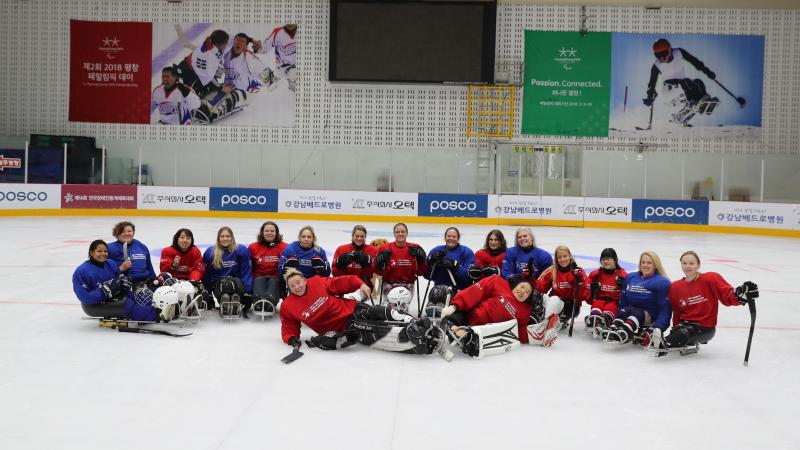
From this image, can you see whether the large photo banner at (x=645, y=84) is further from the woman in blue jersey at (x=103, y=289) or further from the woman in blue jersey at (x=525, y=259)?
the woman in blue jersey at (x=103, y=289)

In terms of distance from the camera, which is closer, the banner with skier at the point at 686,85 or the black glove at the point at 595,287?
the black glove at the point at 595,287

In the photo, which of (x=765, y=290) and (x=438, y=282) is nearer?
(x=438, y=282)

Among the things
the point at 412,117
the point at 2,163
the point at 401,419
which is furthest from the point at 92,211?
the point at 401,419

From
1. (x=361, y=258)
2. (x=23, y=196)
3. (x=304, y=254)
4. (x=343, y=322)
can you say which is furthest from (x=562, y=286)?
(x=23, y=196)

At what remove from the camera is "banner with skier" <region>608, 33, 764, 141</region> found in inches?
1014

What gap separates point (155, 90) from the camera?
26656 mm

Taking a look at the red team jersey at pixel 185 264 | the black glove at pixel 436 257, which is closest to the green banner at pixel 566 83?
the black glove at pixel 436 257

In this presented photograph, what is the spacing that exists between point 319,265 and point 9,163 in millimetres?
17421

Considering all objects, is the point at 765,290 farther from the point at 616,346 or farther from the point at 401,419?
the point at 401,419

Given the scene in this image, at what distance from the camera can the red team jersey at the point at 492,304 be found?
22.2 feet

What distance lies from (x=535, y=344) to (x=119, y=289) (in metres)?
3.91

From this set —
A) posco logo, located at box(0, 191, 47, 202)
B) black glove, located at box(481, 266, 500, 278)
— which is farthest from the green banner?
black glove, located at box(481, 266, 500, 278)

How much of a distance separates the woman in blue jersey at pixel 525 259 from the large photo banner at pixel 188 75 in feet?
64.0

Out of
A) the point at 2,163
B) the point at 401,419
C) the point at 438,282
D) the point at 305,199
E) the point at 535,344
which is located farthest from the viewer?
the point at 305,199
